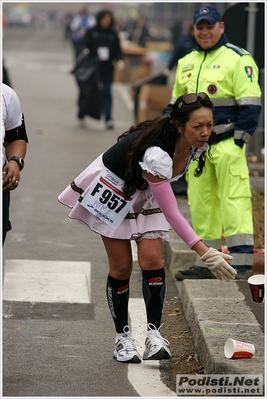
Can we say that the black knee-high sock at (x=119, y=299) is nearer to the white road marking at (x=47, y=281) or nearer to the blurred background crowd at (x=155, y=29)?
the white road marking at (x=47, y=281)

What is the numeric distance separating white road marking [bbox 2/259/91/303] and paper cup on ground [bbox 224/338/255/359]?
2070 millimetres

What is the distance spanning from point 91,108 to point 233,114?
383 inches

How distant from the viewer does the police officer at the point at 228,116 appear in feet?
21.9

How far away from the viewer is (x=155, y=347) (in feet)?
17.5

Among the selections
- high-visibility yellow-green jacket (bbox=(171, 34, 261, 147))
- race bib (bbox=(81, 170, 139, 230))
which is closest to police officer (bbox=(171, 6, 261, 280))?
high-visibility yellow-green jacket (bbox=(171, 34, 261, 147))

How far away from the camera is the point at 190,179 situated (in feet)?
23.1

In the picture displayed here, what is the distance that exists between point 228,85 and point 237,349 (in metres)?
2.51

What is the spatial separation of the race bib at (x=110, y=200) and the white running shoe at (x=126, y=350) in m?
0.69

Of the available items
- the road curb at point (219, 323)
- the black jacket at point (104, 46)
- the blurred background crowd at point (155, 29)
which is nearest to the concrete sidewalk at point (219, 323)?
the road curb at point (219, 323)

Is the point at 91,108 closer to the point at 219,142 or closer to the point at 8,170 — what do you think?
the point at 219,142

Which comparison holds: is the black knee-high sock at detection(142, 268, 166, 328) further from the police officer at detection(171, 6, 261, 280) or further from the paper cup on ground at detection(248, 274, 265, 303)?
the police officer at detection(171, 6, 261, 280)

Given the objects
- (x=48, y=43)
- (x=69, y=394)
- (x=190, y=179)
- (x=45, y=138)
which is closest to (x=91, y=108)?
(x=45, y=138)

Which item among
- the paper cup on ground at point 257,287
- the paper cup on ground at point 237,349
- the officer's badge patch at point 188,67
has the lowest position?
the paper cup on ground at point 237,349

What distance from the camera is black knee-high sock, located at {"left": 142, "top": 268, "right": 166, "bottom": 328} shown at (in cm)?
534
